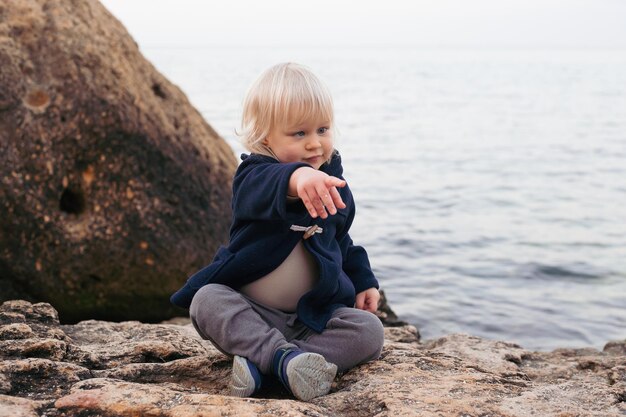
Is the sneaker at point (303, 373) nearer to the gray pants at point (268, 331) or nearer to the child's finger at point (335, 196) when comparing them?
the gray pants at point (268, 331)

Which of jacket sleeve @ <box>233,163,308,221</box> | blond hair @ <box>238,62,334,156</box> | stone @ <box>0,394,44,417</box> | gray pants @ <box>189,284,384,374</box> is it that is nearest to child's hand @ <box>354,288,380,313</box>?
gray pants @ <box>189,284,384,374</box>

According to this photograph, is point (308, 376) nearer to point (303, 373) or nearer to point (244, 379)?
point (303, 373)

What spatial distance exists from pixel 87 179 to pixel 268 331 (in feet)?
7.78

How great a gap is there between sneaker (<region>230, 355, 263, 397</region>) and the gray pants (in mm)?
28

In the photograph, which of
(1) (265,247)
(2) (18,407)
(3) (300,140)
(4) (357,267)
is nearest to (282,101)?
(3) (300,140)

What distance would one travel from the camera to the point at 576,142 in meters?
17.2

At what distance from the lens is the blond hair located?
2.69 meters

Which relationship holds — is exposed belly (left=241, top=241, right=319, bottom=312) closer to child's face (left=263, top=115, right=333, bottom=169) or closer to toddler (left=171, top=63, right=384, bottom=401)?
toddler (left=171, top=63, right=384, bottom=401)

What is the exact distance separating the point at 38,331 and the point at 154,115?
2167 millimetres

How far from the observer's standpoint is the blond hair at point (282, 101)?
2.69 metres

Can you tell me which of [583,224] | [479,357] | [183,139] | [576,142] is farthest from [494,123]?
[479,357]

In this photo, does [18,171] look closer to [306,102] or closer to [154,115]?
[154,115]

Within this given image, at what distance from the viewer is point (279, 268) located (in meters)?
2.71

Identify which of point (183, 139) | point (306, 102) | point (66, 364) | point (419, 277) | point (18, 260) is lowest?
point (419, 277)
